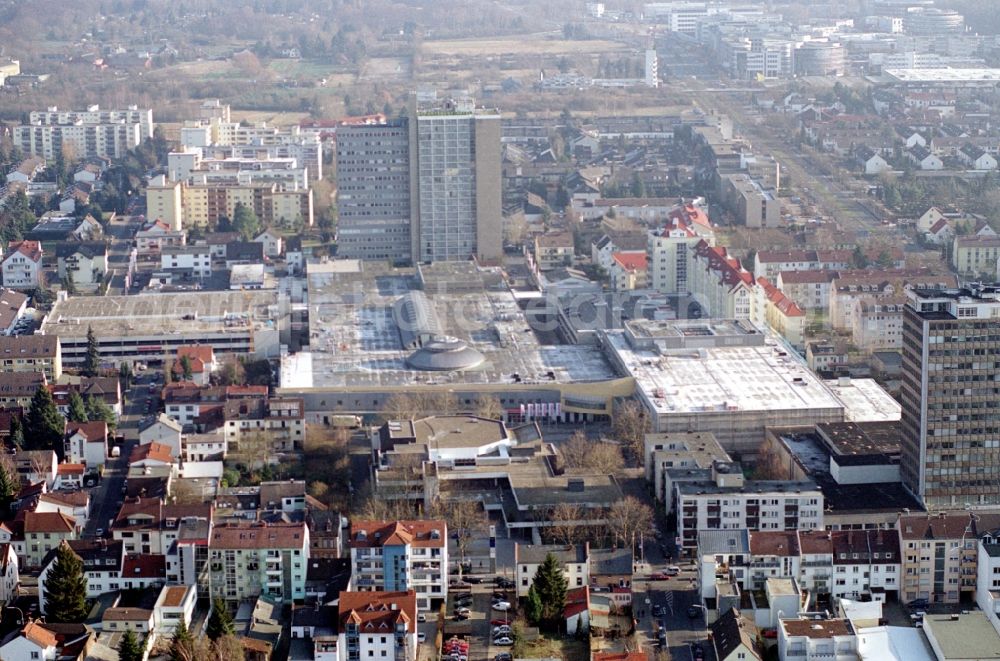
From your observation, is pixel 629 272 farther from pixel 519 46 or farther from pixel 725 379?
pixel 519 46

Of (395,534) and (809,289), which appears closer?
(395,534)

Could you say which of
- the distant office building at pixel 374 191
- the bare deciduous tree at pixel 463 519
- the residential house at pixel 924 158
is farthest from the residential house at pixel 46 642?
the residential house at pixel 924 158

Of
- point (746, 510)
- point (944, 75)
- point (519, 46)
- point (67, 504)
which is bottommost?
point (67, 504)

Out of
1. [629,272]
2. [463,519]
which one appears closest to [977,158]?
[629,272]

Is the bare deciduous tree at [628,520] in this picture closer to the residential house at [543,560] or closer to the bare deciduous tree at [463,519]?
the residential house at [543,560]

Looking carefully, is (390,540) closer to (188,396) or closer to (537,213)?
(188,396)

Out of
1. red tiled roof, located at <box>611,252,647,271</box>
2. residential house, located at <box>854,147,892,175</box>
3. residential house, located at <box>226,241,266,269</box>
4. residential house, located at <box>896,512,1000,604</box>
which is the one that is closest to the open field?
residential house, located at <box>854,147,892,175</box>

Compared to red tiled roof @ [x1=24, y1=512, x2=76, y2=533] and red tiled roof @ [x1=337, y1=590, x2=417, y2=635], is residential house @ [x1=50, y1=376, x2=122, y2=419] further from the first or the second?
red tiled roof @ [x1=337, y1=590, x2=417, y2=635]
